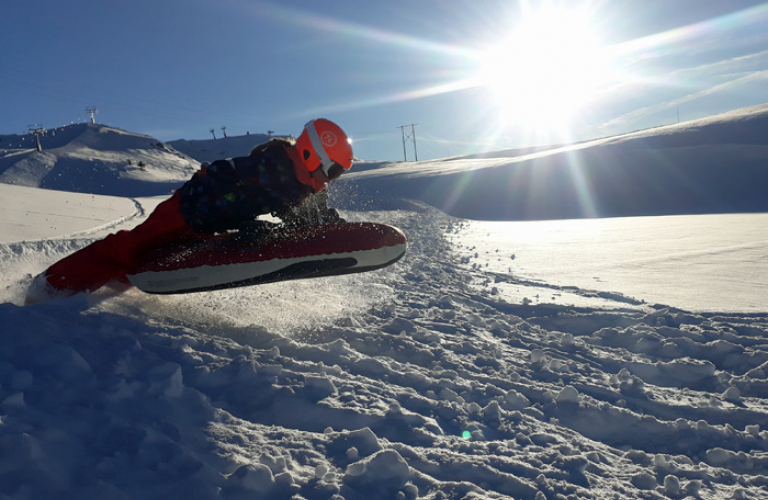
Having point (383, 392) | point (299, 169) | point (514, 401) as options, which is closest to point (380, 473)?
point (383, 392)

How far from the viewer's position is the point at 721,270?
6.23m

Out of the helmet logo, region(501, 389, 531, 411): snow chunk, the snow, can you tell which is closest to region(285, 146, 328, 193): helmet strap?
the helmet logo

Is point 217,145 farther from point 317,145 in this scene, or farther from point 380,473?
point 380,473

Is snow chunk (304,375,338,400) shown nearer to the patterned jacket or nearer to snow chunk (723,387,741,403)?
the patterned jacket

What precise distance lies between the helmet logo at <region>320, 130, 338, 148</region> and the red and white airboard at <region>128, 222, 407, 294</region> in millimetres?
759

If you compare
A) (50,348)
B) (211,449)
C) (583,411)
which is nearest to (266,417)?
(211,449)

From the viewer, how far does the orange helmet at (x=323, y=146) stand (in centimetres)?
421

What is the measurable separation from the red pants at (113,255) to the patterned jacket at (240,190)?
19cm

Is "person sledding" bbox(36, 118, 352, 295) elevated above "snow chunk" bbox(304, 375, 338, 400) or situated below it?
above

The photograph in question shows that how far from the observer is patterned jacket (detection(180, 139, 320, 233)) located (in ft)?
13.9

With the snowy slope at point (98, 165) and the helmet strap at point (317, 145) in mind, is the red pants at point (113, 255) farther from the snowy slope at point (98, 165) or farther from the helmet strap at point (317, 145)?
the snowy slope at point (98, 165)

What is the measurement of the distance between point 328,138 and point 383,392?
2.37 metres

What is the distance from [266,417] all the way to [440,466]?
3.05 feet

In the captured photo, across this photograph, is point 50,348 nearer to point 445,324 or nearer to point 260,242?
point 260,242
